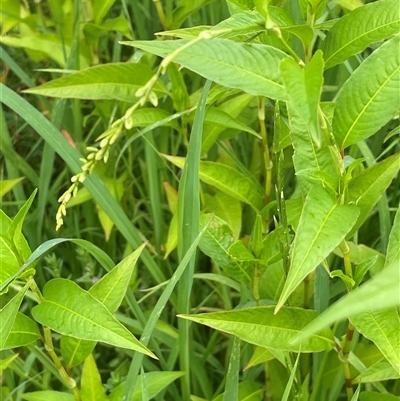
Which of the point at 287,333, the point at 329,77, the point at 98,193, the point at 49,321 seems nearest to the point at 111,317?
the point at 49,321

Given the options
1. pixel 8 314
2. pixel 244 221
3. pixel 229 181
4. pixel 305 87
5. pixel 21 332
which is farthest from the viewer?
pixel 244 221

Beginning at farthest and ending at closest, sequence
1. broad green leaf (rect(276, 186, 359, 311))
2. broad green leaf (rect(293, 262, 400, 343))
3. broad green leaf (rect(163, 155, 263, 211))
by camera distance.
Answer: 1. broad green leaf (rect(163, 155, 263, 211))
2. broad green leaf (rect(276, 186, 359, 311))
3. broad green leaf (rect(293, 262, 400, 343))

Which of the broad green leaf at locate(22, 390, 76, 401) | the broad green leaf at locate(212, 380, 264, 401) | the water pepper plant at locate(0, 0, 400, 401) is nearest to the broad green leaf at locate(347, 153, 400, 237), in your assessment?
the water pepper plant at locate(0, 0, 400, 401)

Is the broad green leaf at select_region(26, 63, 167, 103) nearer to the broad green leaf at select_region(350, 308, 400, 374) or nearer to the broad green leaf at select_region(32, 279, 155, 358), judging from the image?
the broad green leaf at select_region(32, 279, 155, 358)

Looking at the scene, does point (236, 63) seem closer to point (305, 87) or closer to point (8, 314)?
point (305, 87)

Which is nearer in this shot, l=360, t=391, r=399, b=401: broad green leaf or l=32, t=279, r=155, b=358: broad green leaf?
A: l=32, t=279, r=155, b=358: broad green leaf

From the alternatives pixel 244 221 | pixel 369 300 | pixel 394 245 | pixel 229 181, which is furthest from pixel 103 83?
pixel 369 300
